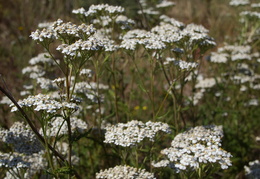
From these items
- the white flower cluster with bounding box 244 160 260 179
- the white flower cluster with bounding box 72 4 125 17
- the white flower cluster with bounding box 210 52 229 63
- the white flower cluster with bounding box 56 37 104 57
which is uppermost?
the white flower cluster with bounding box 72 4 125 17

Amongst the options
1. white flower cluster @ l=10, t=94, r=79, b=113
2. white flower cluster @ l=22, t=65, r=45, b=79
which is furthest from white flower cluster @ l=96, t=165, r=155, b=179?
white flower cluster @ l=22, t=65, r=45, b=79

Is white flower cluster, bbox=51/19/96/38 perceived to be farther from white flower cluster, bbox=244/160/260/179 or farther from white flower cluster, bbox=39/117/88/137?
white flower cluster, bbox=244/160/260/179

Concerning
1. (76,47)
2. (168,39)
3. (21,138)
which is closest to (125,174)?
(76,47)

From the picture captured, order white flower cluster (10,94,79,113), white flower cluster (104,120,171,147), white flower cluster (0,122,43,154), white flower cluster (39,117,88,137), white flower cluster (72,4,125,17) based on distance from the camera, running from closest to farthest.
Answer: white flower cluster (10,94,79,113)
white flower cluster (104,120,171,147)
white flower cluster (0,122,43,154)
white flower cluster (39,117,88,137)
white flower cluster (72,4,125,17)

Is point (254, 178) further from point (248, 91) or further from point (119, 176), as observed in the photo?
point (248, 91)

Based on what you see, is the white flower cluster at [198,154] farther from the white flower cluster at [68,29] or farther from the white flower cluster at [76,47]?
the white flower cluster at [68,29]

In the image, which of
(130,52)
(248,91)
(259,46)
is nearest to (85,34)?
(130,52)
